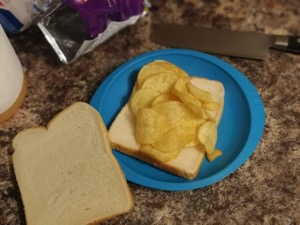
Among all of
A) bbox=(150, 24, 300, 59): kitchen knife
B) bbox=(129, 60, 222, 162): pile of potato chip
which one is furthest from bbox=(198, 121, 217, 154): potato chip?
bbox=(150, 24, 300, 59): kitchen knife

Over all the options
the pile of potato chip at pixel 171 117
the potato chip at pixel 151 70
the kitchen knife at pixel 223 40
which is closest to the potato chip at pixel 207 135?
the pile of potato chip at pixel 171 117

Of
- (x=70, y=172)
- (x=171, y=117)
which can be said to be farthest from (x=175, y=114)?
(x=70, y=172)

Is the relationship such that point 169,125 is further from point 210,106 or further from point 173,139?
point 210,106

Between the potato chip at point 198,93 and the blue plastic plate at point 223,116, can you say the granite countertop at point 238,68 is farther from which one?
the potato chip at point 198,93

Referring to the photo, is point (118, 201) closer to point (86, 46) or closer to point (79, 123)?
point (79, 123)

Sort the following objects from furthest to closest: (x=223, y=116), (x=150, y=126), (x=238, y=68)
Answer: (x=238, y=68)
(x=223, y=116)
(x=150, y=126)
